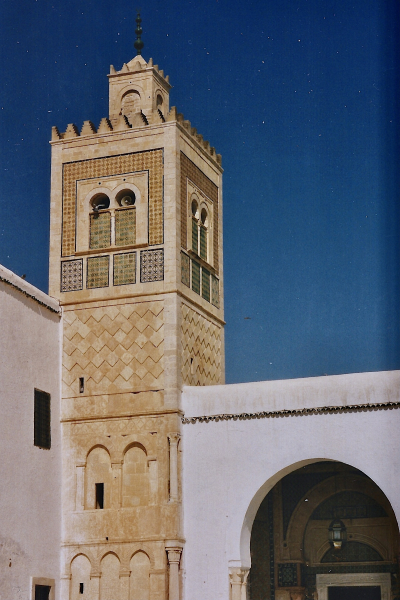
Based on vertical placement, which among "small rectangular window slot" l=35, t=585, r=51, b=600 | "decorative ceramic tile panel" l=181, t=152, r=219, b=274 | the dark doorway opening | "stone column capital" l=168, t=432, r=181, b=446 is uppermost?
"decorative ceramic tile panel" l=181, t=152, r=219, b=274

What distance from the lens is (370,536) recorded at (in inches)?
774

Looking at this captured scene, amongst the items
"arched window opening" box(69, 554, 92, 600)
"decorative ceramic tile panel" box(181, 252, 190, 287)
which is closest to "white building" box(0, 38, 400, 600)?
"arched window opening" box(69, 554, 92, 600)

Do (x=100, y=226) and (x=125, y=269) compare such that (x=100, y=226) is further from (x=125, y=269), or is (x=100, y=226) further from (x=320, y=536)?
(x=320, y=536)

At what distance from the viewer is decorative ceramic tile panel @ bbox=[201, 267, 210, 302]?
19906 mm

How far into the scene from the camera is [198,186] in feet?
66.3

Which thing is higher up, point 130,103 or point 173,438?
point 130,103

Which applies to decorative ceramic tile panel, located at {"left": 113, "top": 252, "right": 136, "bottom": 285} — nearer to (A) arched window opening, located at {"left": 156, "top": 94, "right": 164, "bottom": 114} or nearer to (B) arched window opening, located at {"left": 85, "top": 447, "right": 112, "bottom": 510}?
(B) arched window opening, located at {"left": 85, "top": 447, "right": 112, "bottom": 510}

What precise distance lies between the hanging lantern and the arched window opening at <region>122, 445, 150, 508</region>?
3914mm

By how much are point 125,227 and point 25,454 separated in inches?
176

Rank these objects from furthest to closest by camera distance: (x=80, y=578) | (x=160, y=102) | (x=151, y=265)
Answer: (x=160, y=102) < (x=151, y=265) < (x=80, y=578)

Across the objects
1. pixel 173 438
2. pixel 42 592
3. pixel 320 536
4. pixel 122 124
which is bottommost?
pixel 42 592

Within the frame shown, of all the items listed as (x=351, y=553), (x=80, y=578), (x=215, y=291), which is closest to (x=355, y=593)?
(x=351, y=553)

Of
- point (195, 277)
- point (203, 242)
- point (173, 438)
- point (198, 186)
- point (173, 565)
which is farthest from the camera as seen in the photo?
point (203, 242)

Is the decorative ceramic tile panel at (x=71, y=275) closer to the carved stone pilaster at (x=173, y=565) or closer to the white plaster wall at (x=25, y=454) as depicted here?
the white plaster wall at (x=25, y=454)
